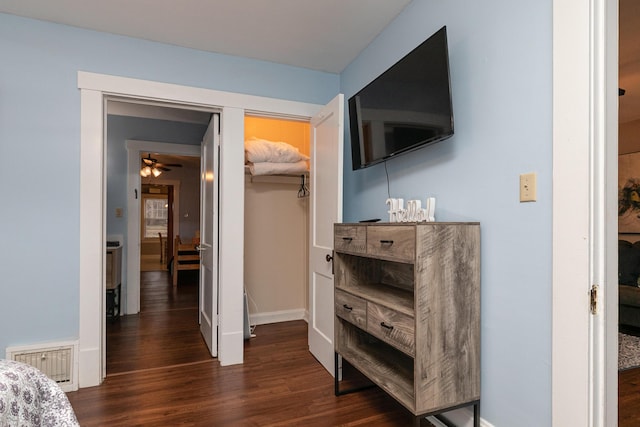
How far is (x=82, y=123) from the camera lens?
245cm

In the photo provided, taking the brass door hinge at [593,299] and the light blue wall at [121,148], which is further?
the light blue wall at [121,148]

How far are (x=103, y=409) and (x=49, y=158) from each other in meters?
1.67

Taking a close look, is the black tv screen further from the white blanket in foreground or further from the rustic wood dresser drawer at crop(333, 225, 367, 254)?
the white blanket in foreground

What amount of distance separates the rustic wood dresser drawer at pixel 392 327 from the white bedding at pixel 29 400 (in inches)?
51.7

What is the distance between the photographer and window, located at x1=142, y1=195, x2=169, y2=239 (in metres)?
10.8

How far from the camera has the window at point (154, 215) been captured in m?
10.8

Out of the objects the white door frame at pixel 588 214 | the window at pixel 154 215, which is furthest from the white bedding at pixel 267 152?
the window at pixel 154 215

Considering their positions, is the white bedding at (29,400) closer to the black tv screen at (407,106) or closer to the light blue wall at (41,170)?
the light blue wall at (41,170)

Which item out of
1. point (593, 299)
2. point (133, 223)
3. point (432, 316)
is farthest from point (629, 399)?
point (133, 223)

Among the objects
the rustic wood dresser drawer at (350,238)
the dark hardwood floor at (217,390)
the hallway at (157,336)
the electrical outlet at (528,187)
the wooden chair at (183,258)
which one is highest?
the electrical outlet at (528,187)

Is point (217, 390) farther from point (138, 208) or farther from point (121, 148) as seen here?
point (121, 148)

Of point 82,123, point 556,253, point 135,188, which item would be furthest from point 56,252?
point 556,253

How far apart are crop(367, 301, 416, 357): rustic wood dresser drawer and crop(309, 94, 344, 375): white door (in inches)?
28.3

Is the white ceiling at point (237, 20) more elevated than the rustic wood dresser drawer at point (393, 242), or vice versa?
the white ceiling at point (237, 20)
